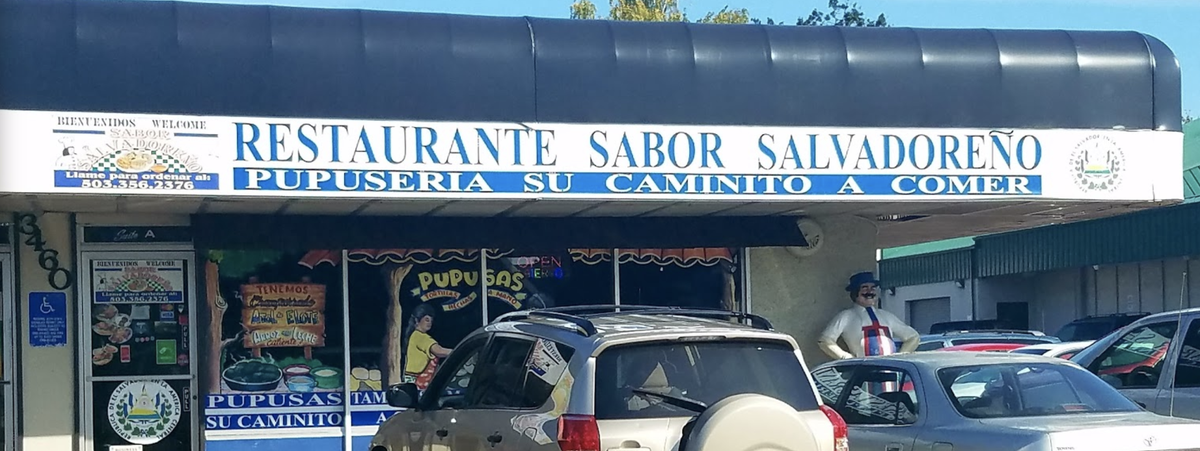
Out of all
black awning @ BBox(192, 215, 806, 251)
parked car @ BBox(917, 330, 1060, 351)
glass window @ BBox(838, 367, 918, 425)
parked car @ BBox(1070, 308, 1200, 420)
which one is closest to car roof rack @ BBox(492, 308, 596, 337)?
glass window @ BBox(838, 367, 918, 425)

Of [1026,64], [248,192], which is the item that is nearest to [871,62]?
[1026,64]

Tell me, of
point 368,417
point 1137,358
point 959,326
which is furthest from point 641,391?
point 959,326

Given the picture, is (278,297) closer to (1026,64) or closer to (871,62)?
(871,62)

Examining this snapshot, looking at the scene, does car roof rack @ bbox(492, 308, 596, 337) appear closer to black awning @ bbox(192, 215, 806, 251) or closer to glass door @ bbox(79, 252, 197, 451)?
black awning @ bbox(192, 215, 806, 251)

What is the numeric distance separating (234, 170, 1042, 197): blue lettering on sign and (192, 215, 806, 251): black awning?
171 cm

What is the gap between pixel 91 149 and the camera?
10.2 metres

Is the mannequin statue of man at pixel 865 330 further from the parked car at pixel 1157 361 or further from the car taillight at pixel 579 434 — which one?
the car taillight at pixel 579 434

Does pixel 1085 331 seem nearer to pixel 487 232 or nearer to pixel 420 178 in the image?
pixel 487 232

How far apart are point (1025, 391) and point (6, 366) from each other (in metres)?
8.52

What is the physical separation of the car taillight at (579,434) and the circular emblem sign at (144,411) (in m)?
7.07

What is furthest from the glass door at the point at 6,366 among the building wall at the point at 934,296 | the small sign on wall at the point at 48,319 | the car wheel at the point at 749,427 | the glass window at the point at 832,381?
the building wall at the point at 934,296

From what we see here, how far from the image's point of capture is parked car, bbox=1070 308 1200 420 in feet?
33.6

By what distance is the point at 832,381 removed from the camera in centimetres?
970

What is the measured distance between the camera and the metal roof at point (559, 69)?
A: 33.9 ft
